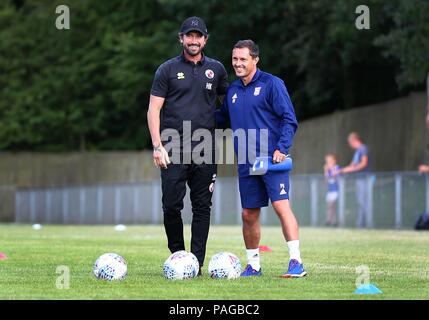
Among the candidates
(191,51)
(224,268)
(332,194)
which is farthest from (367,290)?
(332,194)

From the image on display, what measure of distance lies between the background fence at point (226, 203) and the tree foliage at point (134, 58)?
3643mm

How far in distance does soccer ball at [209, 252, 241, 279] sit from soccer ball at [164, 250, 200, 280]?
0.18 meters

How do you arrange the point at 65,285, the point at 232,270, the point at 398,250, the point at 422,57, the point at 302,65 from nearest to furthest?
the point at 65,285 → the point at 232,270 → the point at 398,250 → the point at 422,57 → the point at 302,65

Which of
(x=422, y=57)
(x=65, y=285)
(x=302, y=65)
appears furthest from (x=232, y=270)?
(x=302, y=65)

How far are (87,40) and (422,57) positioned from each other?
23.6 meters

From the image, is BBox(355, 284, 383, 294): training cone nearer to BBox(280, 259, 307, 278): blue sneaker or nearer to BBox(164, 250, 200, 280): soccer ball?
BBox(280, 259, 307, 278): blue sneaker

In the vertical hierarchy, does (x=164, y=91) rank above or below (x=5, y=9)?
below

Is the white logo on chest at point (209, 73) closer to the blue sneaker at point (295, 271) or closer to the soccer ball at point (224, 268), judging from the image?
the soccer ball at point (224, 268)

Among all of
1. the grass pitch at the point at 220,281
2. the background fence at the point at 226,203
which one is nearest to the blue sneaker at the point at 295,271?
the grass pitch at the point at 220,281

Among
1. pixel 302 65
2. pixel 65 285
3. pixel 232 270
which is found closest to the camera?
pixel 65 285

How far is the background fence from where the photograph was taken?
1147 inches

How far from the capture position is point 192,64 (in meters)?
13.2

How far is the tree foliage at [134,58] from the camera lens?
4112 centimetres

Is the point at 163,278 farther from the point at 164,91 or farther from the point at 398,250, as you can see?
the point at 398,250
